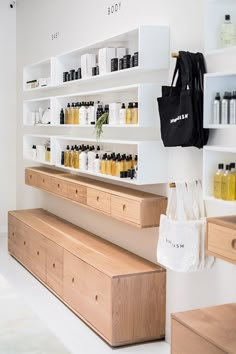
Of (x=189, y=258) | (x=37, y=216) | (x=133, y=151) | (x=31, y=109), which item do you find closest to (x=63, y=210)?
(x=37, y=216)

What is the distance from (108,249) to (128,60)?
153cm

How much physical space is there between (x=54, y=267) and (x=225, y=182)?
2510 millimetres

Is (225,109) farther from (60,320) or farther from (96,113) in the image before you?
(60,320)

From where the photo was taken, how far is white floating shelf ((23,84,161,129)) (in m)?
3.89

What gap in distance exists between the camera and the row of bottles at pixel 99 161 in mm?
4168

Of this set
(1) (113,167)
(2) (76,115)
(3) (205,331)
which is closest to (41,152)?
(2) (76,115)

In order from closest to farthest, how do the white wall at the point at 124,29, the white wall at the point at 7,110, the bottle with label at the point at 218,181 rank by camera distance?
the bottle with label at the point at 218,181
the white wall at the point at 124,29
the white wall at the point at 7,110

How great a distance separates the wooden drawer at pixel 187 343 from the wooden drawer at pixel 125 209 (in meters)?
1.06

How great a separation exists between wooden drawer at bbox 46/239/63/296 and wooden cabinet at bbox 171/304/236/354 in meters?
1.95

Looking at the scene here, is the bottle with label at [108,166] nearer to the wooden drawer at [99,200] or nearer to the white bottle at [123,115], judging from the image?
the wooden drawer at [99,200]

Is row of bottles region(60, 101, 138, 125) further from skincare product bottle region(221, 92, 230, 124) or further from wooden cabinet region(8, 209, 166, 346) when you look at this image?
skincare product bottle region(221, 92, 230, 124)

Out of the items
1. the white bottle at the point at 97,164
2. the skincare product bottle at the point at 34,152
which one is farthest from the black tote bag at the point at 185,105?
the skincare product bottle at the point at 34,152

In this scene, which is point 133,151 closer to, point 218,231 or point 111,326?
point 111,326

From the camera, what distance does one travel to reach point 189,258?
342 centimetres
